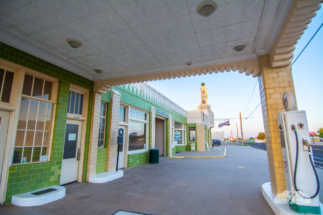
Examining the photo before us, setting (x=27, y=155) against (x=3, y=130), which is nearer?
(x=3, y=130)

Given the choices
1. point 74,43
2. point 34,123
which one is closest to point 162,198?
point 34,123

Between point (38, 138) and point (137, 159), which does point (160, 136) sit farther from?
point (38, 138)

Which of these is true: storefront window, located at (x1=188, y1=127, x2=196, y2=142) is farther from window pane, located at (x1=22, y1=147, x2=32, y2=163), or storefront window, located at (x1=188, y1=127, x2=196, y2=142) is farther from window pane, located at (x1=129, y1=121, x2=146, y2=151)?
window pane, located at (x1=22, y1=147, x2=32, y2=163)

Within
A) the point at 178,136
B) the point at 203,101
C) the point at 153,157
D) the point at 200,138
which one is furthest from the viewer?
the point at 203,101

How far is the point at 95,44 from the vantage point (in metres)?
3.78

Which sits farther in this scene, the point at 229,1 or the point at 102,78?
the point at 102,78

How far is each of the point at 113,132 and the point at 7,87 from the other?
3.44 m

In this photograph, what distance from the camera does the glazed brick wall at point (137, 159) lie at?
7.46 m

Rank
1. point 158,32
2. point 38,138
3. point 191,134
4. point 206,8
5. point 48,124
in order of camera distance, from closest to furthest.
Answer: point 206,8
point 158,32
point 38,138
point 48,124
point 191,134

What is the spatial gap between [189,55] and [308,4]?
7.59 ft

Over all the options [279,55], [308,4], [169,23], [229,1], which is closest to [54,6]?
[169,23]

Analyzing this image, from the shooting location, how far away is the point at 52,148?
432 centimetres

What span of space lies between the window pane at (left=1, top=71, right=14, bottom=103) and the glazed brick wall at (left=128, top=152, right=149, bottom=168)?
491cm

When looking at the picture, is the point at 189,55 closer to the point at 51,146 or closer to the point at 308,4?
the point at 308,4
